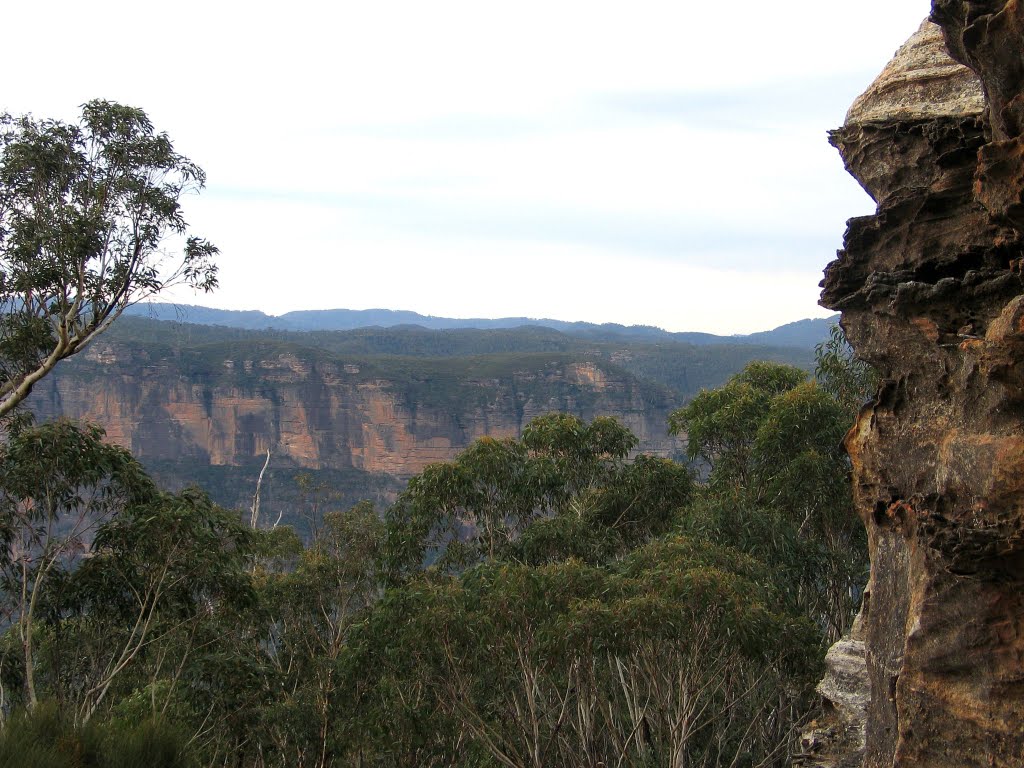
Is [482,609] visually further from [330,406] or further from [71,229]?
[330,406]

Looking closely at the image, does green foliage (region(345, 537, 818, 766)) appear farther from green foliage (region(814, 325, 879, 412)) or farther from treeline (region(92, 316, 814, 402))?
treeline (region(92, 316, 814, 402))

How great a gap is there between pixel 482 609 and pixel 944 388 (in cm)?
624

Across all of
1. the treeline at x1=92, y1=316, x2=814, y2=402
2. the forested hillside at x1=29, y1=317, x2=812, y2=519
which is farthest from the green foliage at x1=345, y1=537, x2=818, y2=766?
the forested hillside at x1=29, y1=317, x2=812, y2=519

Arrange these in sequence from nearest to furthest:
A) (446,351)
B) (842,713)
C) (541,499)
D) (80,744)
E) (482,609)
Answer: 1. (80,744)
2. (842,713)
3. (482,609)
4. (541,499)
5. (446,351)

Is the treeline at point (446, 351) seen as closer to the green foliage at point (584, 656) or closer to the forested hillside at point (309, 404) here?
the forested hillside at point (309, 404)

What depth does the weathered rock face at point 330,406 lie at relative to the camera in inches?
3041

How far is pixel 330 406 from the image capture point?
81812mm

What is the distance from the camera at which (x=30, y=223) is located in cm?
1209

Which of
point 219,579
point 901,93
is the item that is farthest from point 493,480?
point 901,93

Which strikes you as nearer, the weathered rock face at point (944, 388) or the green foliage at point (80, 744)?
the weathered rock face at point (944, 388)

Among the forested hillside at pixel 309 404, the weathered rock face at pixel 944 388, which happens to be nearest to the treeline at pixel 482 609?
the weathered rock face at pixel 944 388

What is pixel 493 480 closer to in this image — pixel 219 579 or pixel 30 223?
pixel 219 579

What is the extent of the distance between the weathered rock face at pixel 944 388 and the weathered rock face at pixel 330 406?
227ft

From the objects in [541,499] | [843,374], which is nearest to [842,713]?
[541,499]
